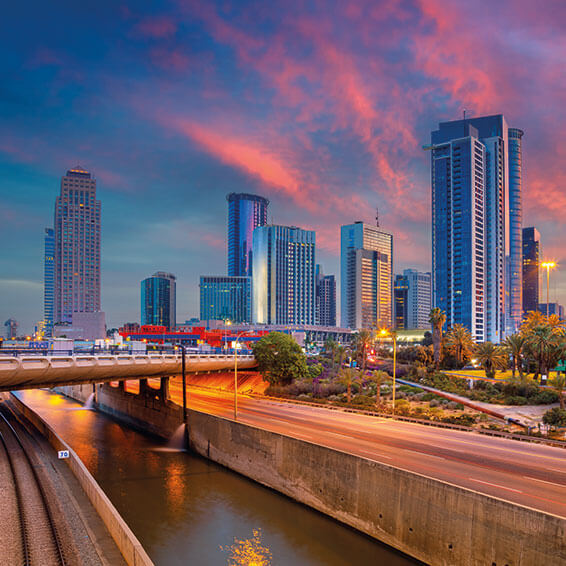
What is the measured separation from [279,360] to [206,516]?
38084 mm

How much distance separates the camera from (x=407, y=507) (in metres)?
23.9

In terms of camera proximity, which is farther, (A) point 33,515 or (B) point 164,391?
(B) point 164,391

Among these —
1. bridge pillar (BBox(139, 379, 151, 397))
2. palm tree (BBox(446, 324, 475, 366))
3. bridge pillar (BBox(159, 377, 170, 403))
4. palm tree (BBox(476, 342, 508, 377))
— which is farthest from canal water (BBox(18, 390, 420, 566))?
palm tree (BBox(446, 324, 475, 366))

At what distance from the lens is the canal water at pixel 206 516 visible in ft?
83.0

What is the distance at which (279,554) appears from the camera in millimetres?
25375

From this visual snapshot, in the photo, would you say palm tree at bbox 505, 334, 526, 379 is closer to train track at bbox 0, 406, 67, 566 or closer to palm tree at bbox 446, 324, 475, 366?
palm tree at bbox 446, 324, 475, 366

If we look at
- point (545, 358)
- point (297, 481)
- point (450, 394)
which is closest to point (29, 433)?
point (297, 481)

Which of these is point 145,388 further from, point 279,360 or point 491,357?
point 491,357

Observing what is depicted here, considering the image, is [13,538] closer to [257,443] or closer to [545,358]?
[257,443]

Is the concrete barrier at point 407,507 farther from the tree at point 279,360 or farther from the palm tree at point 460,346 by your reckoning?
the palm tree at point 460,346

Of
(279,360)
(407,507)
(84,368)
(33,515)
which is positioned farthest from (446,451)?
(279,360)

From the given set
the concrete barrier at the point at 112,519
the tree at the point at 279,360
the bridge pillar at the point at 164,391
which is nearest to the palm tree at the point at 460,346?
the tree at the point at 279,360

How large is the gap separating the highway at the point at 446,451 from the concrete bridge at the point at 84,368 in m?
10.8

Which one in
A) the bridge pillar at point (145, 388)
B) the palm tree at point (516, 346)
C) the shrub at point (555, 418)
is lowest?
the bridge pillar at point (145, 388)
